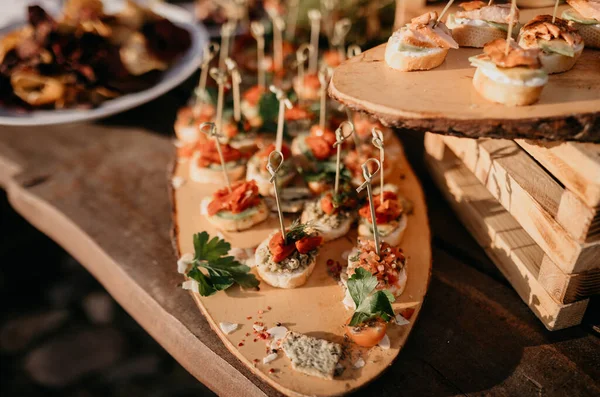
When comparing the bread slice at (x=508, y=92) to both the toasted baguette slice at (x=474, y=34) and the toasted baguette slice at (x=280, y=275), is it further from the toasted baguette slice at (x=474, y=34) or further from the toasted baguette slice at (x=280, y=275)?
the toasted baguette slice at (x=280, y=275)

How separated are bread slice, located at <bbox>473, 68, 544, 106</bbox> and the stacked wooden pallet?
0.62 feet

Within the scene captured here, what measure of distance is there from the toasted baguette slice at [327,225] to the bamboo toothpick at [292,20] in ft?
6.11

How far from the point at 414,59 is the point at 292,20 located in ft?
6.77

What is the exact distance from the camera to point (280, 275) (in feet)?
6.66

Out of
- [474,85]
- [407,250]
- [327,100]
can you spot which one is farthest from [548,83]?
[327,100]

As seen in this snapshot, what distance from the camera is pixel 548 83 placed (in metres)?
1.83

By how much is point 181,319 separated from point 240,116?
1.27 m

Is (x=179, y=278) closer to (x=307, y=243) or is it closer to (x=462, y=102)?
(x=307, y=243)

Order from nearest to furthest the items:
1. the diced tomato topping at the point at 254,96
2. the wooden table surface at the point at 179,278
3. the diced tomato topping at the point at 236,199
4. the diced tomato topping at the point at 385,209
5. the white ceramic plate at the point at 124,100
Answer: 1. the wooden table surface at the point at 179,278
2. the diced tomato topping at the point at 385,209
3. the diced tomato topping at the point at 236,199
4. the white ceramic plate at the point at 124,100
5. the diced tomato topping at the point at 254,96

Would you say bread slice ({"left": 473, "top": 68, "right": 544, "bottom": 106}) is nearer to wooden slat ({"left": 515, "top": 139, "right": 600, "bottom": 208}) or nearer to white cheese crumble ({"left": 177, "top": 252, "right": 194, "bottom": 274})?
wooden slat ({"left": 515, "top": 139, "right": 600, "bottom": 208})

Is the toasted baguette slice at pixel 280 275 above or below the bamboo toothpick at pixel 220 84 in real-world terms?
below

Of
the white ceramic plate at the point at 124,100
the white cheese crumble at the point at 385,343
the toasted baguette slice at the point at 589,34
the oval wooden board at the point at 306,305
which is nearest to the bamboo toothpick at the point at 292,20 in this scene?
the white ceramic plate at the point at 124,100

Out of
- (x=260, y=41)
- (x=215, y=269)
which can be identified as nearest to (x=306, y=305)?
(x=215, y=269)

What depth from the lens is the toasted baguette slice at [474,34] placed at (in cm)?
208
